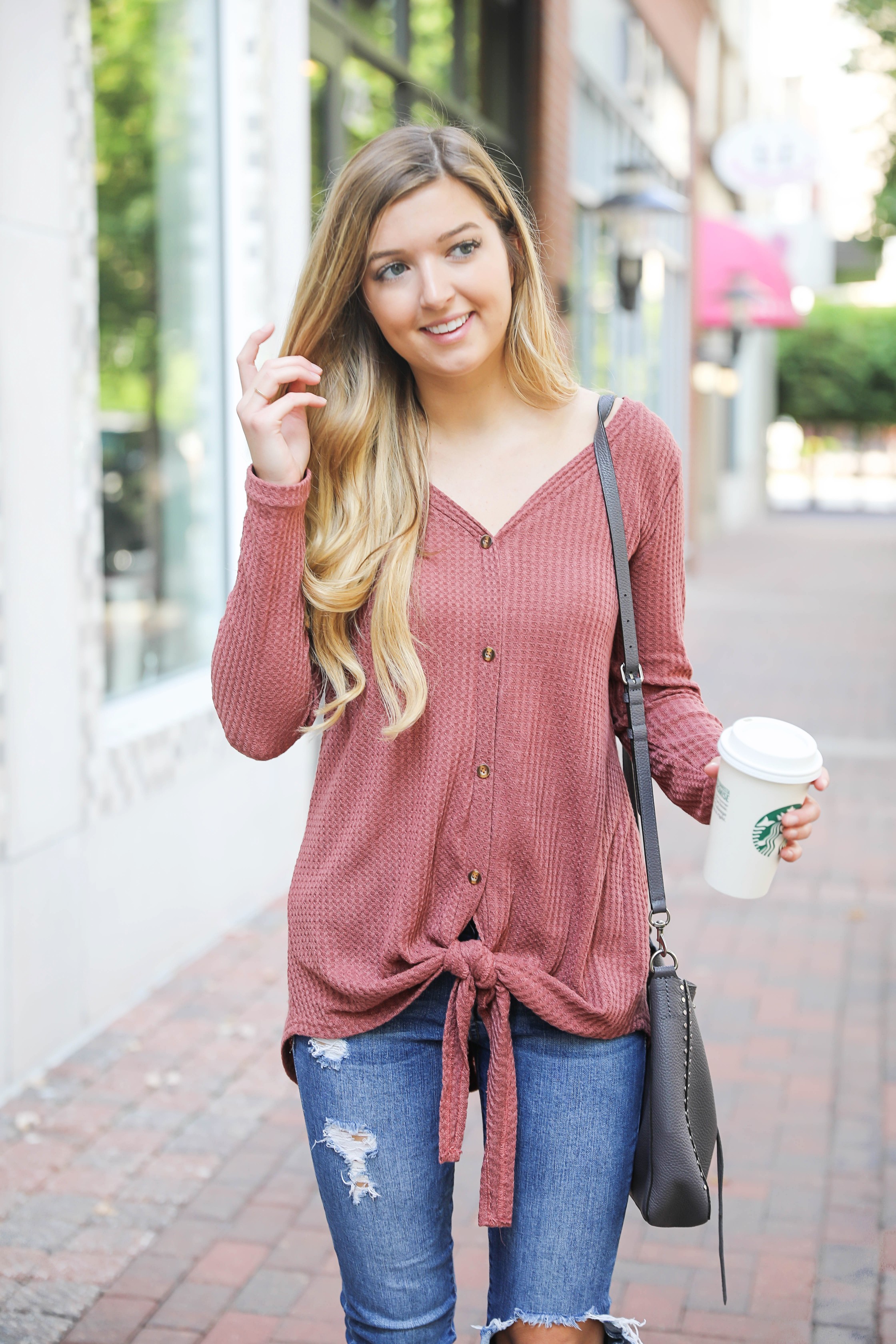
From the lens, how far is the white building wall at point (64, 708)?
12.8ft

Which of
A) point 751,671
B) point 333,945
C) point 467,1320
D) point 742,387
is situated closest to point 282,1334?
point 467,1320

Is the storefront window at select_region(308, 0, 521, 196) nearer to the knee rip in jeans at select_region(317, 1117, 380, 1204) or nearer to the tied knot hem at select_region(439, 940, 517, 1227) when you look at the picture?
the tied knot hem at select_region(439, 940, 517, 1227)

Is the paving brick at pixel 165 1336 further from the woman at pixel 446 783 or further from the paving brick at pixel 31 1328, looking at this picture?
the woman at pixel 446 783

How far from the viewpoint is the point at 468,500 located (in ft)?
6.45

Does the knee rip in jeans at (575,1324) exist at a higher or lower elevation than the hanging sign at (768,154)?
lower

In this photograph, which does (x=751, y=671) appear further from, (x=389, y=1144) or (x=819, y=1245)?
(x=389, y=1144)

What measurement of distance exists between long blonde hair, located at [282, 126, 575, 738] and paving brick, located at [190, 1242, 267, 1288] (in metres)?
1.67

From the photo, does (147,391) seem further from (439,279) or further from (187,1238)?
(439,279)

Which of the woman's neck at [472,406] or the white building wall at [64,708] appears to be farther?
the white building wall at [64,708]

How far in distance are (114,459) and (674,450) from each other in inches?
142

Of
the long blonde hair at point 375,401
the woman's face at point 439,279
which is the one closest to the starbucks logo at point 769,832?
the long blonde hair at point 375,401

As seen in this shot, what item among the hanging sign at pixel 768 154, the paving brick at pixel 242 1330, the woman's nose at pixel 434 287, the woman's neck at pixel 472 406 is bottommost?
the paving brick at pixel 242 1330

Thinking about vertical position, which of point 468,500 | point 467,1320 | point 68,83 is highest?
point 68,83

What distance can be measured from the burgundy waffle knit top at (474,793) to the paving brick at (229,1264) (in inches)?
58.4
